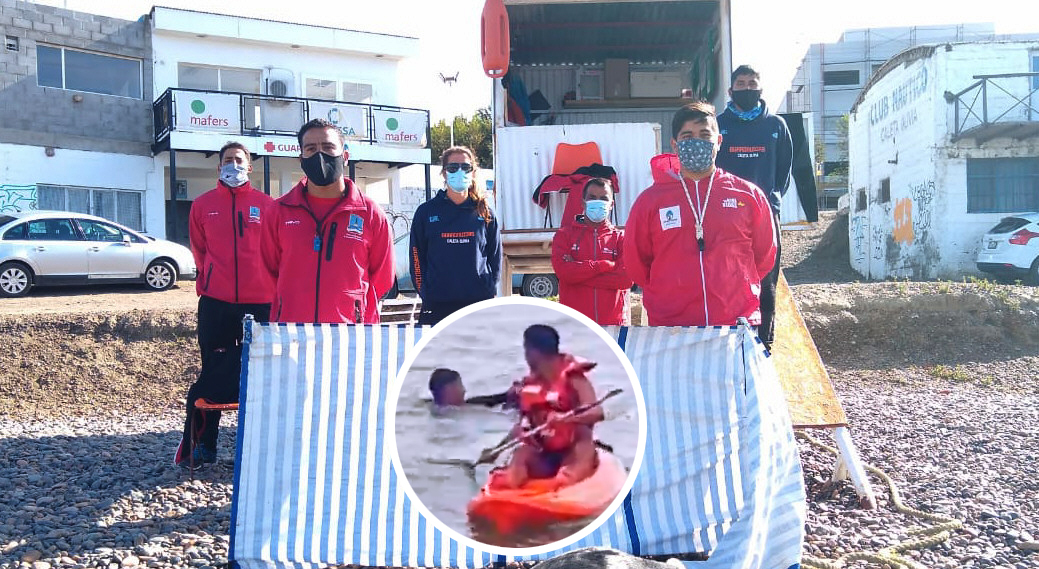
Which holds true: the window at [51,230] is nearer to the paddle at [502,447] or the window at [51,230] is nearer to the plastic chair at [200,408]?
the plastic chair at [200,408]

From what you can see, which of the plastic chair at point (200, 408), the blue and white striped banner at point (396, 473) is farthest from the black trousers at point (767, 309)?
the plastic chair at point (200, 408)

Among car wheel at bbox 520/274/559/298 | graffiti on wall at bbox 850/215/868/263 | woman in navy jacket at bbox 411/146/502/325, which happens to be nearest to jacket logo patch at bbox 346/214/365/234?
woman in navy jacket at bbox 411/146/502/325

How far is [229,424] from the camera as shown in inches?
312

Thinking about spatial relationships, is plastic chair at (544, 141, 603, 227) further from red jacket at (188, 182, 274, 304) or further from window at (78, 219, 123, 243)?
window at (78, 219, 123, 243)

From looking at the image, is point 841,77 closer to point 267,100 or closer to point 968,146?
point 968,146

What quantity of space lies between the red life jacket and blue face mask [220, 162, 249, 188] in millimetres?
3700

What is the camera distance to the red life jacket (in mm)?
2381

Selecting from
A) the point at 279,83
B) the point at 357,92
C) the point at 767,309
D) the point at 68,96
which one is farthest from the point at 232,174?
the point at 357,92

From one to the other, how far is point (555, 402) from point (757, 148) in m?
3.51

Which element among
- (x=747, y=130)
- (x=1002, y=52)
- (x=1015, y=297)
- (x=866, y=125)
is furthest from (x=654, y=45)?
(x=866, y=125)

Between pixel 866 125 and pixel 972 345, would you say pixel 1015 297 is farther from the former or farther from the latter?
pixel 866 125

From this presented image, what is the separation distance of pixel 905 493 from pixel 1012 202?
18.5 metres

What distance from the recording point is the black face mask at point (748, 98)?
5359 mm

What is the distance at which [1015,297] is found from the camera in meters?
12.4
